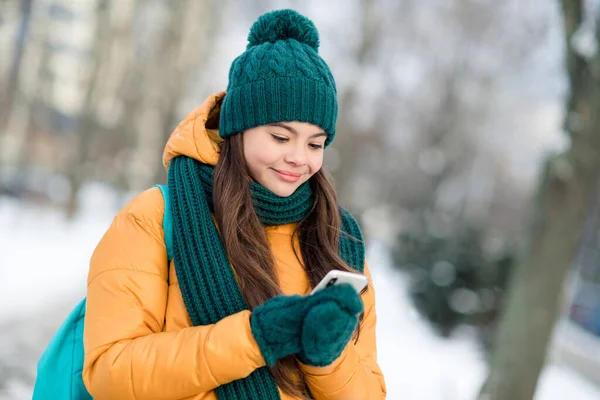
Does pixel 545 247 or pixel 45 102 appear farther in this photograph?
pixel 45 102

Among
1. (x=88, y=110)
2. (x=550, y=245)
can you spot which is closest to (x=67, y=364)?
(x=550, y=245)

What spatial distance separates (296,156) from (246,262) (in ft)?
1.26

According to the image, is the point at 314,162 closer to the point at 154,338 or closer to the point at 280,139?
the point at 280,139

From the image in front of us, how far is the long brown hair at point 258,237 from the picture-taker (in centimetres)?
187

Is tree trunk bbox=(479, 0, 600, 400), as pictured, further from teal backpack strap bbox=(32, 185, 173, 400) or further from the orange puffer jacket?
teal backpack strap bbox=(32, 185, 173, 400)

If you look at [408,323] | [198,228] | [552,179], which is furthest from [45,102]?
[198,228]

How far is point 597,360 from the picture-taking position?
11195 millimetres

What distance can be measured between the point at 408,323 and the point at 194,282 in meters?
9.28

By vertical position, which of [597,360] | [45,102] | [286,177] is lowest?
[597,360]

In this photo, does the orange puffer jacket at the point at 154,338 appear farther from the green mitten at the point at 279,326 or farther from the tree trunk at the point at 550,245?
the tree trunk at the point at 550,245

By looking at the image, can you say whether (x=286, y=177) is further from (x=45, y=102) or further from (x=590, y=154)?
(x=45, y=102)

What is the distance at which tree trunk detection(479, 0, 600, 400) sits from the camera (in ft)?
15.3

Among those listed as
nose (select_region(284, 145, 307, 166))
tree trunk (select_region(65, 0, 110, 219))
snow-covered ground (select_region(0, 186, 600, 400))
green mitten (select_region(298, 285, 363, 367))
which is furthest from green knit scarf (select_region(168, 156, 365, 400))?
tree trunk (select_region(65, 0, 110, 219))

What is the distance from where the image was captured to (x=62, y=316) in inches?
276
